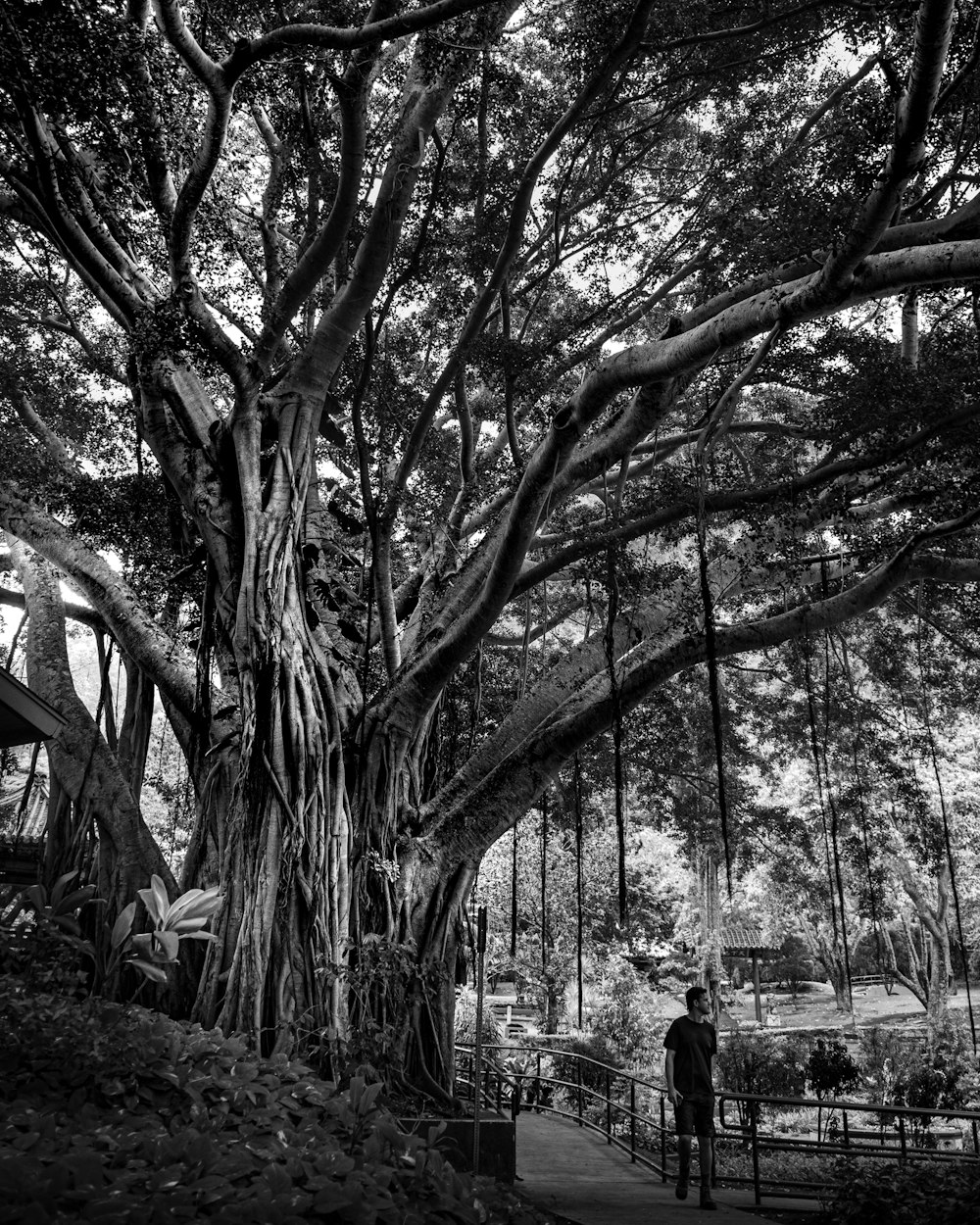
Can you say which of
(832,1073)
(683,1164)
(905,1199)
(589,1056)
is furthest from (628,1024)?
(905,1199)

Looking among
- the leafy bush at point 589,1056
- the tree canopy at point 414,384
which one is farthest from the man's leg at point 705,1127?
the leafy bush at point 589,1056

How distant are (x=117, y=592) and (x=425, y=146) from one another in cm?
381

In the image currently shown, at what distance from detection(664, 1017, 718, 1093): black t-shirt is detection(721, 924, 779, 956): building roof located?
17.6 metres

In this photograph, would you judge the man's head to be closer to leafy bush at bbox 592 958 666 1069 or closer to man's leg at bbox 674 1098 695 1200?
man's leg at bbox 674 1098 695 1200

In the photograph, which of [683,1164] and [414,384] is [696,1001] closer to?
[683,1164]

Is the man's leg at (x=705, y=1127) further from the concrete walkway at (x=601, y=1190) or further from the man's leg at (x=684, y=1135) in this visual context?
the concrete walkway at (x=601, y=1190)

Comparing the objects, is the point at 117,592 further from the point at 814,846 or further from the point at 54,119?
the point at 814,846

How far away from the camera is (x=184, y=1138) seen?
87.4 inches

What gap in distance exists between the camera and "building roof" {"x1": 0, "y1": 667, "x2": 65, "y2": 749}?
4.38m

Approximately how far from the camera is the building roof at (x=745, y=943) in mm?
22203

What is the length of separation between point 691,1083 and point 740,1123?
5919mm

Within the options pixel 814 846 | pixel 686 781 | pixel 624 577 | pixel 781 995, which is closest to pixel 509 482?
pixel 624 577

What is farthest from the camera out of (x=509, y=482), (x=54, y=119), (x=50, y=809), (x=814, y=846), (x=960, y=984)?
(x=960, y=984)

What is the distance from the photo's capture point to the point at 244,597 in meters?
5.62
